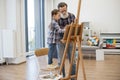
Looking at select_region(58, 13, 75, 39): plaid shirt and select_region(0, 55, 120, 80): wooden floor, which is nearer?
select_region(58, 13, 75, 39): plaid shirt

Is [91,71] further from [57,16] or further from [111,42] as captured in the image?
[111,42]

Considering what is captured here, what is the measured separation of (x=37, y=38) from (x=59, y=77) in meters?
6.71

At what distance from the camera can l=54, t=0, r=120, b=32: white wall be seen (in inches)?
368

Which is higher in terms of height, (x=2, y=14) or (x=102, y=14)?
(x=102, y=14)

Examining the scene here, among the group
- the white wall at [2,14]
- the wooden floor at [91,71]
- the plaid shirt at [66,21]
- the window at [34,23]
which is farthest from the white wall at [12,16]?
the plaid shirt at [66,21]

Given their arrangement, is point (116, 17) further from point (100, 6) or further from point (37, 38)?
point (37, 38)

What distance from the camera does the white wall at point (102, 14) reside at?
9.34m

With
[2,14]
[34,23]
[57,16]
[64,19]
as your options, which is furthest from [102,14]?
[64,19]

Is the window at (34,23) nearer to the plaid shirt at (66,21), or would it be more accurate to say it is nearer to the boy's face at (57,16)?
the boy's face at (57,16)

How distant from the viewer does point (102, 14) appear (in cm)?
948

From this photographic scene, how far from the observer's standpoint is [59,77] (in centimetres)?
298

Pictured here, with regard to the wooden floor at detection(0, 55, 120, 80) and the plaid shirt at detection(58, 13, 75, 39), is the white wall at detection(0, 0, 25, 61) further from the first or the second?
the plaid shirt at detection(58, 13, 75, 39)

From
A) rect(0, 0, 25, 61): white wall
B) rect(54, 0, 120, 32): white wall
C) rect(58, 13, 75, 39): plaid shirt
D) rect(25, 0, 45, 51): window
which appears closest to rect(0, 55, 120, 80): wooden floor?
rect(0, 0, 25, 61): white wall

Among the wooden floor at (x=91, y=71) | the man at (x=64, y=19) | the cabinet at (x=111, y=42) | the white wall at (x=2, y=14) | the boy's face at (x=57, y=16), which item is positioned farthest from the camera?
the cabinet at (x=111, y=42)
